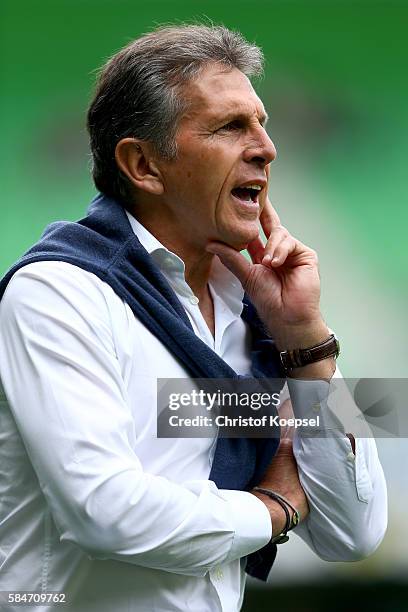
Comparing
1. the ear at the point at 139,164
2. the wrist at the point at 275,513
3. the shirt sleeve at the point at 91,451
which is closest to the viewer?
the shirt sleeve at the point at 91,451

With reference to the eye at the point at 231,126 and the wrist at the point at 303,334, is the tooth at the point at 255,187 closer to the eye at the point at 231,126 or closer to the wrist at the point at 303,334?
the eye at the point at 231,126

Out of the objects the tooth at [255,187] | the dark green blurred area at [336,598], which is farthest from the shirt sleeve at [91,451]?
the dark green blurred area at [336,598]

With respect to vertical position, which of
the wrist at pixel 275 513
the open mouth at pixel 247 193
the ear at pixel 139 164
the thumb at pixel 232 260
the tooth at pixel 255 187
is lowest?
the wrist at pixel 275 513

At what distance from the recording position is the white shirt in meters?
1.43

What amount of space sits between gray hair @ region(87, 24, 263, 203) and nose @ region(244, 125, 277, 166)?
141mm

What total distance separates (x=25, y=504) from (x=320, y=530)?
1.87 ft

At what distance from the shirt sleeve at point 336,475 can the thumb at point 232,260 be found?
240mm

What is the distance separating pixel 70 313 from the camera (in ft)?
5.05

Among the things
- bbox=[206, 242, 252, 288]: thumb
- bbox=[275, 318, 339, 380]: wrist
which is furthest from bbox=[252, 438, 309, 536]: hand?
bbox=[206, 242, 252, 288]: thumb

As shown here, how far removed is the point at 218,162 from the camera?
181 cm

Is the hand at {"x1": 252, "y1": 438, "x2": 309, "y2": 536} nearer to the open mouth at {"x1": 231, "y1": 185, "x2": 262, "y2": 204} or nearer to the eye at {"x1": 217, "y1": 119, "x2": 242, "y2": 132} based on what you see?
the open mouth at {"x1": 231, "y1": 185, "x2": 262, "y2": 204}

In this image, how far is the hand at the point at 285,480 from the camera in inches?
69.2

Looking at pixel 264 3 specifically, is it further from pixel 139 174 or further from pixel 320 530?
pixel 320 530

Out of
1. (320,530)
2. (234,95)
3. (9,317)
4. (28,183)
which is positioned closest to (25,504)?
(9,317)
